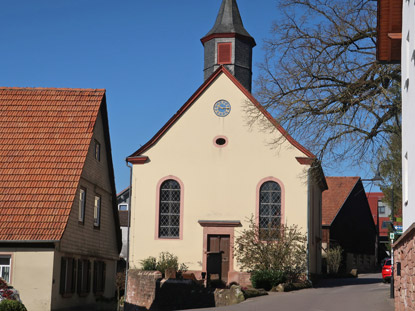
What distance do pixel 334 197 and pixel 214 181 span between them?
21373 millimetres

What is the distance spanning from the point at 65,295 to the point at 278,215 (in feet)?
36.9

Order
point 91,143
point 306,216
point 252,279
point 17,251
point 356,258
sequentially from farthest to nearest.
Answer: point 356,258 < point 306,216 < point 252,279 < point 91,143 < point 17,251

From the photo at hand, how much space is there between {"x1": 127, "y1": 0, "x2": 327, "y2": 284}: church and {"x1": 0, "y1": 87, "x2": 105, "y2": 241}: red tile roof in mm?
6196

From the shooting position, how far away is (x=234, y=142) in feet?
102

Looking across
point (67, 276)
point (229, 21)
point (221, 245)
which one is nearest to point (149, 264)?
point (221, 245)

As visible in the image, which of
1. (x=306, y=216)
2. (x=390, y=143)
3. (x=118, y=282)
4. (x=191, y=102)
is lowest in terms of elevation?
(x=118, y=282)

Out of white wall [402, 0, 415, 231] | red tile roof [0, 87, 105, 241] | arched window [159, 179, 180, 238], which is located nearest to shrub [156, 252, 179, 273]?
arched window [159, 179, 180, 238]

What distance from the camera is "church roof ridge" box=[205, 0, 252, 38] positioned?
113 feet

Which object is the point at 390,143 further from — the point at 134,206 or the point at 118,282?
the point at 118,282

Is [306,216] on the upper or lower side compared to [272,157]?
lower

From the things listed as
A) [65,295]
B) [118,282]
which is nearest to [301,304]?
[65,295]

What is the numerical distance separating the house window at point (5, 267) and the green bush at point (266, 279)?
32.6 feet

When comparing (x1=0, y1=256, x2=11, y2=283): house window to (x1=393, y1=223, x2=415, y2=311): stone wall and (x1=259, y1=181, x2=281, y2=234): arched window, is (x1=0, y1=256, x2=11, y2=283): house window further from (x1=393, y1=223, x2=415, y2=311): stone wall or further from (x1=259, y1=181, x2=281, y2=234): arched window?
(x1=259, y1=181, x2=281, y2=234): arched window

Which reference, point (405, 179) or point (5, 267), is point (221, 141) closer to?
point (5, 267)
